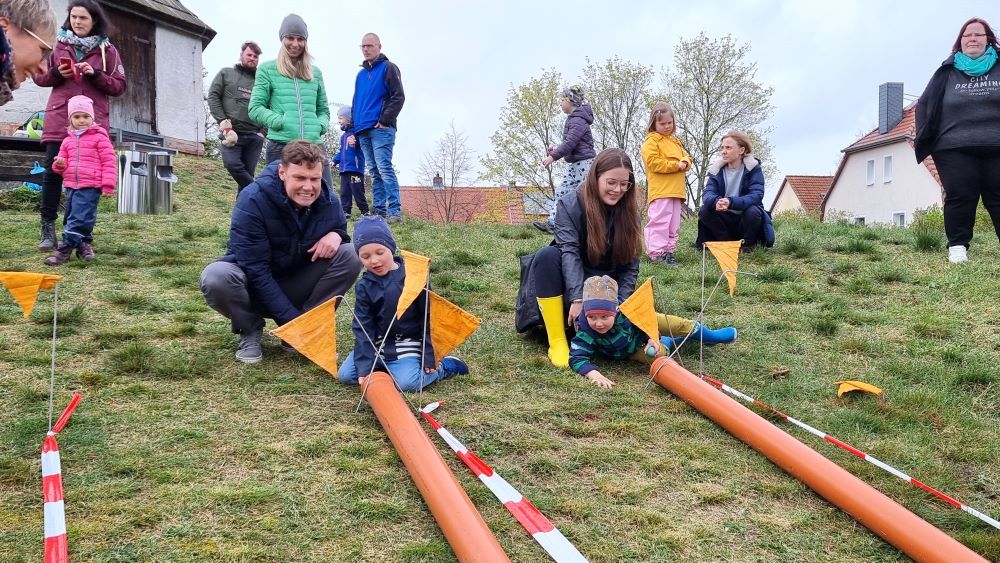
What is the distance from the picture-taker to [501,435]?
3250 mm

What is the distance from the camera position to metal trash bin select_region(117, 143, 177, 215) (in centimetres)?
1017

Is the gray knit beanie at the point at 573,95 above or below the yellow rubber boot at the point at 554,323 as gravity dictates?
above

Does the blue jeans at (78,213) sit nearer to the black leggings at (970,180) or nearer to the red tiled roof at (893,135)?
the black leggings at (970,180)

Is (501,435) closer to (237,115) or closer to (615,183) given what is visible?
(615,183)

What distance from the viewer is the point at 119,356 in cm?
394

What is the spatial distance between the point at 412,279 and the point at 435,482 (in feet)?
4.52

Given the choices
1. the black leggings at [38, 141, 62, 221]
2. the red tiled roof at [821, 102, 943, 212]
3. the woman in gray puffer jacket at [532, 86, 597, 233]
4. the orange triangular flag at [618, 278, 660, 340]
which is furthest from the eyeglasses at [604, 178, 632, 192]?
the red tiled roof at [821, 102, 943, 212]

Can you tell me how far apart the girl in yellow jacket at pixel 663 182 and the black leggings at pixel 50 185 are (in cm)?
536

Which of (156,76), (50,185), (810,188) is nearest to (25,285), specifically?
(50,185)

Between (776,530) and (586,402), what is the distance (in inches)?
50.3

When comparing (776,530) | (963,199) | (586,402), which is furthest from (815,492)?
(963,199)

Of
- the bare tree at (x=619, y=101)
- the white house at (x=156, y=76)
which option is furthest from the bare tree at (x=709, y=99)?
the white house at (x=156, y=76)

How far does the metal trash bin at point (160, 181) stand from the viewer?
33.9 feet

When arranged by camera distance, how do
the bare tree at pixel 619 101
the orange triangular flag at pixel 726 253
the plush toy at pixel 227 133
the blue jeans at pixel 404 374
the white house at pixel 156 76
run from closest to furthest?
the blue jeans at pixel 404 374, the orange triangular flag at pixel 726 253, the plush toy at pixel 227 133, the white house at pixel 156 76, the bare tree at pixel 619 101
